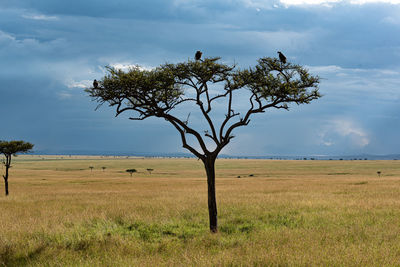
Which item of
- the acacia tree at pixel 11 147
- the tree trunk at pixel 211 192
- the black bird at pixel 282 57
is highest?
the black bird at pixel 282 57

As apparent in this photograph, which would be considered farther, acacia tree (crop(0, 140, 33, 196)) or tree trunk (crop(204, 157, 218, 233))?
acacia tree (crop(0, 140, 33, 196))

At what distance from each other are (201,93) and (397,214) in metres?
12.6

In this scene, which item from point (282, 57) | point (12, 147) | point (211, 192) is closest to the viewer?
point (211, 192)

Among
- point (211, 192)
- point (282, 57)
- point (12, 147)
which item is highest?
point (282, 57)

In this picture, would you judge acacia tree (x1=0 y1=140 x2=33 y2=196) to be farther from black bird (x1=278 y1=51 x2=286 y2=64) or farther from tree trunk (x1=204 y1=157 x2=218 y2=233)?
black bird (x1=278 y1=51 x2=286 y2=64)

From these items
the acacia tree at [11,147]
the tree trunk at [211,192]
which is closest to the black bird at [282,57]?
the tree trunk at [211,192]

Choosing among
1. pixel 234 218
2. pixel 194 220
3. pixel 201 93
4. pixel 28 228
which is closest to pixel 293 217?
pixel 234 218

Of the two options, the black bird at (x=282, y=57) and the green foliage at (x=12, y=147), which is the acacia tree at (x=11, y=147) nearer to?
the green foliage at (x=12, y=147)

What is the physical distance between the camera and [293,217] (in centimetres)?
1852

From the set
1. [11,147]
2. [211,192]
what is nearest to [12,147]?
[11,147]

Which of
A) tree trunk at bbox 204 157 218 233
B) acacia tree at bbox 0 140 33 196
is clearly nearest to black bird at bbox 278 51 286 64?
tree trunk at bbox 204 157 218 233

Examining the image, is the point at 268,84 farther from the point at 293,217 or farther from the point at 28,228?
the point at 28,228

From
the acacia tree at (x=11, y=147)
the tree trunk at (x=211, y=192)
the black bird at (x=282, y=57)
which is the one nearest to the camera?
the tree trunk at (x=211, y=192)

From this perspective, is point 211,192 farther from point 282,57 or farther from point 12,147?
point 12,147
